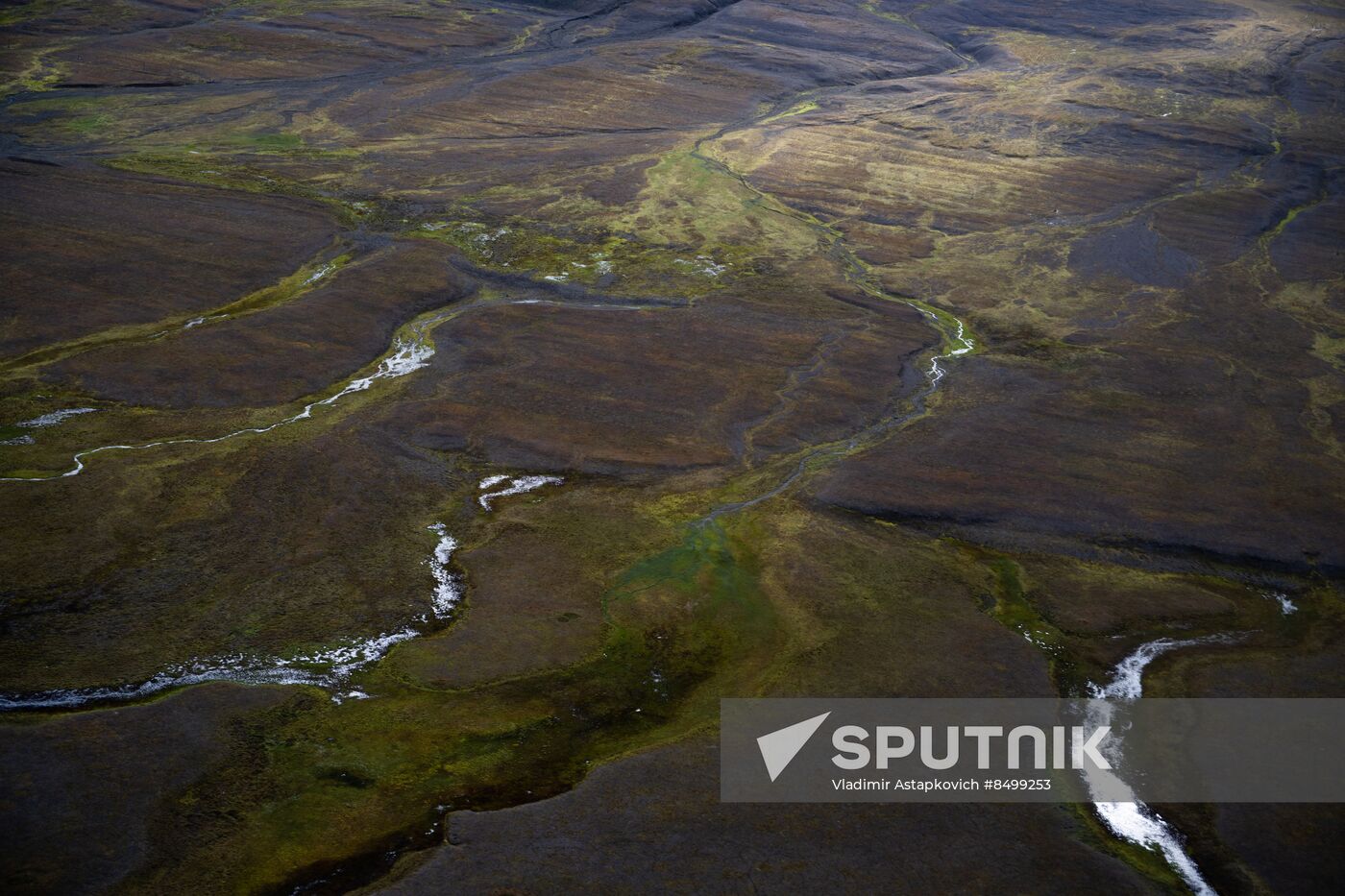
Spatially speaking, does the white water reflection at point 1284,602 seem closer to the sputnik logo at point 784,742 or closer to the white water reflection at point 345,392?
the sputnik logo at point 784,742

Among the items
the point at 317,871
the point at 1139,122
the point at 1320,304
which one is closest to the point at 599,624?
the point at 317,871

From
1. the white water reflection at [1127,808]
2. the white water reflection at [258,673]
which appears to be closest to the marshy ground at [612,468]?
the white water reflection at [258,673]

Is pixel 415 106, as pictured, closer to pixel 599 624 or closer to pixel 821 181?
pixel 821 181

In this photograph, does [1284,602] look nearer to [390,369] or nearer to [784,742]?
[784,742]

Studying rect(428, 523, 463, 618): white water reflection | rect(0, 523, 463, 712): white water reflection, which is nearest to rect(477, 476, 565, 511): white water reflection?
rect(428, 523, 463, 618): white water reflection

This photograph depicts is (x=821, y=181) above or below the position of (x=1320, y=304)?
above

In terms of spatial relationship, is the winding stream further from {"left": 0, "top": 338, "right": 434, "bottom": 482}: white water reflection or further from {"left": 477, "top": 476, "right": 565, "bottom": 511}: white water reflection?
{"left": 477, "top": 476, "right": 565, "bottom": 511}: white water reflection
